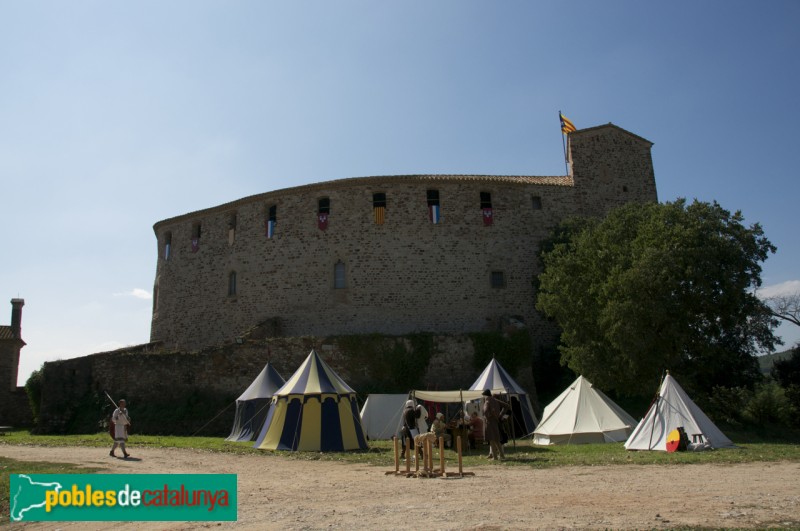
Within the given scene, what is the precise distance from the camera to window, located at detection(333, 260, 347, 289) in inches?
1168

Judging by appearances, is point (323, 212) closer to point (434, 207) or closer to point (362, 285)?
point (362, 285)

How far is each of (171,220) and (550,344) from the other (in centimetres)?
2182

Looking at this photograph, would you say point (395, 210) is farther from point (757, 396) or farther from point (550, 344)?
point (757, 396)

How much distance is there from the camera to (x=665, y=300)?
1925cm

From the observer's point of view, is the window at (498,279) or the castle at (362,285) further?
the window at (498,279)

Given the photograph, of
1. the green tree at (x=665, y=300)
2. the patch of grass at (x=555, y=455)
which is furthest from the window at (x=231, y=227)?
the green tree at (x=665, y=300)

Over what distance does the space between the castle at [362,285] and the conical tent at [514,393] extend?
5598 mm

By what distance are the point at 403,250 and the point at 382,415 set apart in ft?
33.4

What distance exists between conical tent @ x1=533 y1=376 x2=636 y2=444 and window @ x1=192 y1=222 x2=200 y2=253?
875 inches

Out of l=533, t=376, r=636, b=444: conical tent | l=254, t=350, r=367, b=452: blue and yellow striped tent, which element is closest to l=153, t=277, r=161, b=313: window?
l=254, t=350, r=367, b=452: blue and yellow striped tent

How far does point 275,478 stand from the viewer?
10.7 metres

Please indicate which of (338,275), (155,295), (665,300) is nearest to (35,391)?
(155,295)

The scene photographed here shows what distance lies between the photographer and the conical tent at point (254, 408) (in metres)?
19.8

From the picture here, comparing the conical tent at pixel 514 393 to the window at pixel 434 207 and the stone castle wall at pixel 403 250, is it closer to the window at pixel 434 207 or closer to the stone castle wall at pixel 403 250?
the stone castle wall at pixel 403 250
